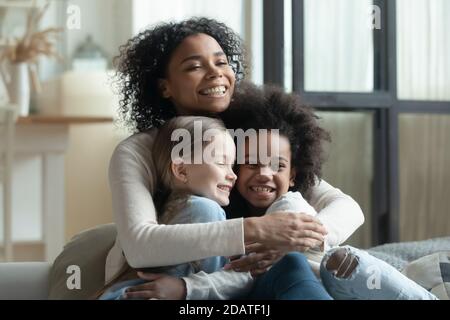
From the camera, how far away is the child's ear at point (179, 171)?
128cm

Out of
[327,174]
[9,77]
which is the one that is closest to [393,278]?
[327,174]

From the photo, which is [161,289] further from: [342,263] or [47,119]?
[47,119]

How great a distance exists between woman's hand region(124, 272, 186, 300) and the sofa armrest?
0.36 meters

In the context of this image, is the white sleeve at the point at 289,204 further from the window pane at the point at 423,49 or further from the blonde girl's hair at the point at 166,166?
the window pane at the point at 423,49

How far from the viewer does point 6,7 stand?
490 centimetres

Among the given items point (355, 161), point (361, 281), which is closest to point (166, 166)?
point (361, 281)

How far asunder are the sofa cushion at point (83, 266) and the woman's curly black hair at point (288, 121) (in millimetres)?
363

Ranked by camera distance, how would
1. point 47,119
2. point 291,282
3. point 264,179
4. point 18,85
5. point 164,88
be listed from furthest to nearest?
point 18,85
point 47,119
point 164,88
point 264,179
point 291,282

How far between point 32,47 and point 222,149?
2818 millimetres

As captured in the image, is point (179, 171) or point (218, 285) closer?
point (218, 285)

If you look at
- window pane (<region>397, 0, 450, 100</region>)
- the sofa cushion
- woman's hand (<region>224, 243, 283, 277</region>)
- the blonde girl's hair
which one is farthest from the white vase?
woman's hand (<region>224, 243, 283, 277</region>)

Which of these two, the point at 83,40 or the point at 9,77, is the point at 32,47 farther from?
the point at 83,40

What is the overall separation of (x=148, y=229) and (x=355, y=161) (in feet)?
7.02

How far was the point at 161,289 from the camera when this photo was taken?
3.77 feet
